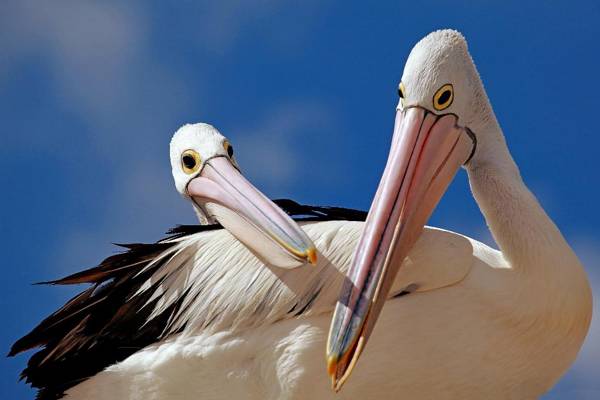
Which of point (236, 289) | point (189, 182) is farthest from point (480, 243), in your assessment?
point (189, 182)

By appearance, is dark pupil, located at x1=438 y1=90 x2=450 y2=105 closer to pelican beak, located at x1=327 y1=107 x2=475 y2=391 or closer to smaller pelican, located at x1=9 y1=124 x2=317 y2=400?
pelican beak, located at x1=327 y1=107 x2=475 y2=391

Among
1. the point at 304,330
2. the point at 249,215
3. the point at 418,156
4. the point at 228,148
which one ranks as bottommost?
the point at 304,330

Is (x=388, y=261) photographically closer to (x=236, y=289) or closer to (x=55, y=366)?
(x=236, y=289)

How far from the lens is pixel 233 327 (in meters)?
5.42

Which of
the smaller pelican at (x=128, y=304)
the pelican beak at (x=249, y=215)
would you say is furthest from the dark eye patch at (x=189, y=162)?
the smaller pelican at (x=128, y=304)

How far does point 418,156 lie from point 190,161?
2.06m

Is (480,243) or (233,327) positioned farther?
(480,243)

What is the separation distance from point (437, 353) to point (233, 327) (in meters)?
1.07

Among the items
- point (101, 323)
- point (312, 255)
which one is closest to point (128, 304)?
point (101, 323)

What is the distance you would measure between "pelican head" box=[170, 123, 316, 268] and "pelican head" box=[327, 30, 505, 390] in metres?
0.34

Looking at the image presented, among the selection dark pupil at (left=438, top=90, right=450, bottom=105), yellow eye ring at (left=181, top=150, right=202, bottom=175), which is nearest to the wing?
yellow eye ring at (left=181, top=150, right=202, bottom=175)

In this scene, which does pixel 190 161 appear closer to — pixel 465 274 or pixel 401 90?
pixel 401 90

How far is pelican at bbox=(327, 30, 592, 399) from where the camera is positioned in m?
5.29

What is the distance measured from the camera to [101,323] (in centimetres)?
556
